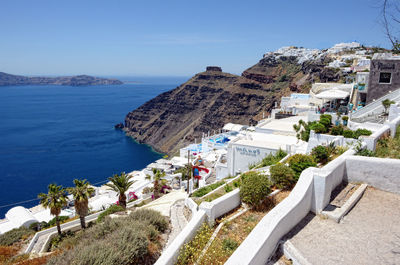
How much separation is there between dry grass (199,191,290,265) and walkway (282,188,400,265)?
144 centimetres

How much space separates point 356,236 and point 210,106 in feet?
355

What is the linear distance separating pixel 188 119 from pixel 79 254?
116630 mm

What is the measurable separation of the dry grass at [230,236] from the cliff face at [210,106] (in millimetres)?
71494

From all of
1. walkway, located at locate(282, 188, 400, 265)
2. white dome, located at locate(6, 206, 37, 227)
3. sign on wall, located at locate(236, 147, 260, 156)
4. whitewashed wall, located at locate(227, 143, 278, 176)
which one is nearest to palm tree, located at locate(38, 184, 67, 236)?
white dome, located at locate(6, 206, 37, 227)

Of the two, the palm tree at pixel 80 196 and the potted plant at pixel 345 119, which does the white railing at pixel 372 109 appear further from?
the palm tree at pixel 80 196

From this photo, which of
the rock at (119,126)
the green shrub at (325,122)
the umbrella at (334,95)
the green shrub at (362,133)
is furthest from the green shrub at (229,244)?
the rock at (119,126)

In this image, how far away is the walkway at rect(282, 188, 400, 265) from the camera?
5.89m

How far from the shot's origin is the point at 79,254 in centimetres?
718

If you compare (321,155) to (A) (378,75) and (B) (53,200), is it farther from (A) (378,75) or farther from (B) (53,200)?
(A) (378,75)

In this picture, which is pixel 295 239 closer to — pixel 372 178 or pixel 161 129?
pixel 372 178

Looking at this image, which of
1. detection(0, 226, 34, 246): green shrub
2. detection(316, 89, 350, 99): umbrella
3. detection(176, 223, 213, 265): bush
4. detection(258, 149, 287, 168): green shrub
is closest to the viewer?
detection(176, 223, 213, 265): bush

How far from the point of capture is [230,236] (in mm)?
7605

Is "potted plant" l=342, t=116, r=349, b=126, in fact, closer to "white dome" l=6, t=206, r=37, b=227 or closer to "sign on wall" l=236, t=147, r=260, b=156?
"sign on wall" l=236, t=147, r=260, b=156

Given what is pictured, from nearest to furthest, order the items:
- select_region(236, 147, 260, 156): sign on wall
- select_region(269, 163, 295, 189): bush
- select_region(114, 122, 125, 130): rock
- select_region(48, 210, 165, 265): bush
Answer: select_region(48, 210, 165, 265): bush < select_region(269, 163, 295, 189): bush < select_region(236, 147, 260, 156): sign on wall < select_region(114, 122, 125, 130): rock
